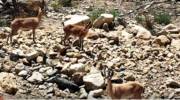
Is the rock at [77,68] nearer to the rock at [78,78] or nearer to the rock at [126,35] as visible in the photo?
the rock at [78,78]

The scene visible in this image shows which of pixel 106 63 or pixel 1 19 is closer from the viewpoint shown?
pixel 106 63

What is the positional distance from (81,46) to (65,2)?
3.73m

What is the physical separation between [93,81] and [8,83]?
1.80 meters

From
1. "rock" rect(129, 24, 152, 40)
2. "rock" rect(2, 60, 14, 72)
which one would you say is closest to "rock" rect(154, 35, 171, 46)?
"rock" rect(129, 24, 152, 40)

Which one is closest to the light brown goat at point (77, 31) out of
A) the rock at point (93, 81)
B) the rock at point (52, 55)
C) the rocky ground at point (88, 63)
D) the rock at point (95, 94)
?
the rocky ground at point (88, 63)

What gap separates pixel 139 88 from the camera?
12.6 meters

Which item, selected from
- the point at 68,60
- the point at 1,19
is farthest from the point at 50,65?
the point at 1,19

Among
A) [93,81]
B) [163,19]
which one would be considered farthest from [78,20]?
[93,81]

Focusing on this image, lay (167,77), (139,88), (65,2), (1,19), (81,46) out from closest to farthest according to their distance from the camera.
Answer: (139,88) < (167,77) < (81,46) < (1,19) < (65,2)

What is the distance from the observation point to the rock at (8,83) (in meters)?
13.9

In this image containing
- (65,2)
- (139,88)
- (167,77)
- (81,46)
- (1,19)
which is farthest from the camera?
(65,2)

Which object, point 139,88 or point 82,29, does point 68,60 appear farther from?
point 139,88

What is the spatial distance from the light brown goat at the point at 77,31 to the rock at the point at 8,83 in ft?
6.81

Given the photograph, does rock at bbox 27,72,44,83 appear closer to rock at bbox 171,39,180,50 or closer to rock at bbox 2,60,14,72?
rock at bbox 2,60,14,72
